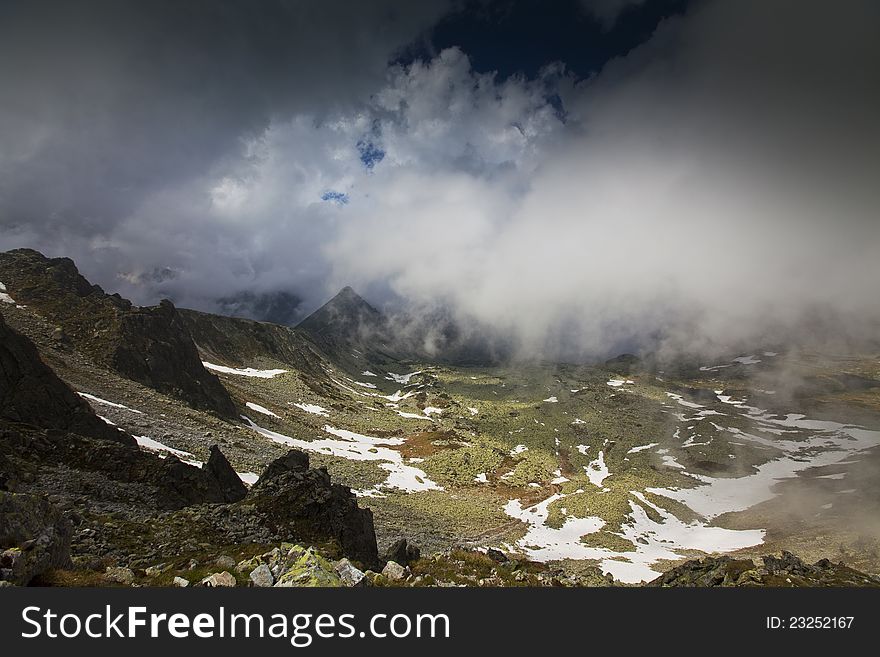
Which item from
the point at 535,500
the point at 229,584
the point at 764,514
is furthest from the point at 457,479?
the point at 229,584

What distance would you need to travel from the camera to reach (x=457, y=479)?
94562 millimetres

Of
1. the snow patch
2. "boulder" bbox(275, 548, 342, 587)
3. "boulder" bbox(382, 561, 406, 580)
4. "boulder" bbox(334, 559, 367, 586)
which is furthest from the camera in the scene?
the snow patch

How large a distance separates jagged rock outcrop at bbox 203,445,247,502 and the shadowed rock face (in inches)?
1844

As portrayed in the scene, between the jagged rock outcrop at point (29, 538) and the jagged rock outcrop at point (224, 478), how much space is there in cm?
2376

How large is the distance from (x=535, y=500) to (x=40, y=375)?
267 feet

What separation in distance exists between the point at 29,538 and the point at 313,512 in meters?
12.8

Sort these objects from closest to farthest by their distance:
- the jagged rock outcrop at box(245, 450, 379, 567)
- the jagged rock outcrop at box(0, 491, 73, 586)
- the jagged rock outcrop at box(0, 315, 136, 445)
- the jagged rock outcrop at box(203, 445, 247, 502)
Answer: the jagged rock outcrop at box(0, 491, 73, 586)
the jagged rock outcrop at box(245, 450, 379, 567)
the jagged rock outcrop at box(203, 445, 247, 502)
the jagged rock outcrop at box(0, 315, 136, 445)

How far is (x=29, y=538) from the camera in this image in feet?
36.1

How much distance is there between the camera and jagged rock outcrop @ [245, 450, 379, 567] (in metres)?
20.8

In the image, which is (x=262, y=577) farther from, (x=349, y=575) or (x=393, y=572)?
(x=393, y=572)

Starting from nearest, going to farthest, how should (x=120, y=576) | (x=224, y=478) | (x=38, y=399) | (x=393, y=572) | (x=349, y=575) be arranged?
(x=120, y=576), (x=349, y=575), (x=393, y=572), (x=224, y=478), (x=38, y=399)

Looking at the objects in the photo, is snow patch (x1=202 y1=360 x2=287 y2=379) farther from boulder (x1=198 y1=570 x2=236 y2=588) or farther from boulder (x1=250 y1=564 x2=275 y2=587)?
boulder (x1=250 y1=564 x2=275 y2=587)

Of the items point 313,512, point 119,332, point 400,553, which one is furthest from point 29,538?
point 119,332

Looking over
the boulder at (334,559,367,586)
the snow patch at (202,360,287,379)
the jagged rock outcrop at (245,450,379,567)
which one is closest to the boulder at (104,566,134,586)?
the boulder at (334,559,367,586)
